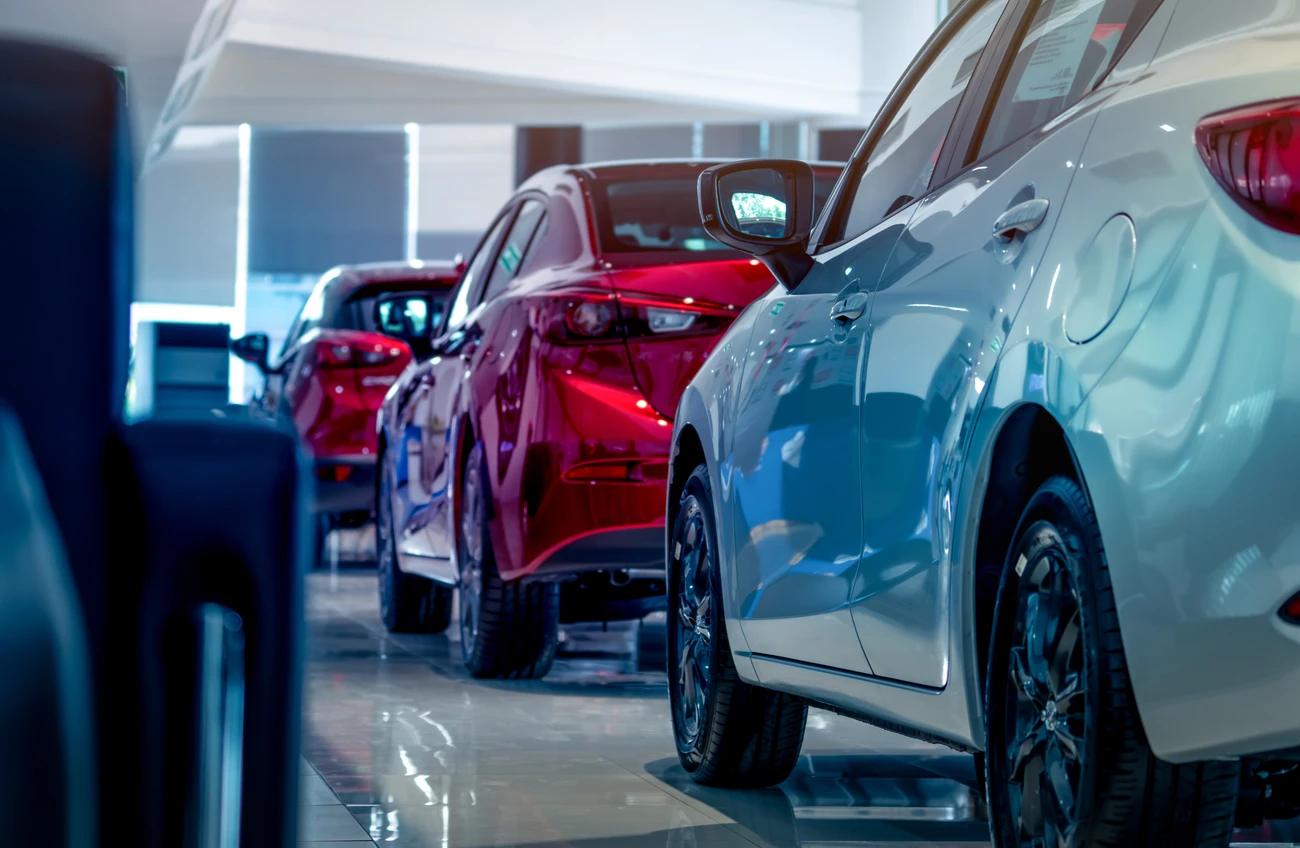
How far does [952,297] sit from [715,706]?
1577 mm

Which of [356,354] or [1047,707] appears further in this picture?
[356,354]

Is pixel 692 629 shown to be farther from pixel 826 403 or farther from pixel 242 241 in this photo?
pixel 242 241

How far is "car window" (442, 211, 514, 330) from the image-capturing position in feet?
22.9

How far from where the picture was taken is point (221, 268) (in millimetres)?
27859

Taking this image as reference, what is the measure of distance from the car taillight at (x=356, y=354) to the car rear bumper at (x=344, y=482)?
0.50m

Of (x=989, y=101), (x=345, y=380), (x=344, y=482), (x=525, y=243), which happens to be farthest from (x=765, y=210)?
(x=344, y=482)

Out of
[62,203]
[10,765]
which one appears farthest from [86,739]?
[62,203]

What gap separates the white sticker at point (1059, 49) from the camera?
2773 mm

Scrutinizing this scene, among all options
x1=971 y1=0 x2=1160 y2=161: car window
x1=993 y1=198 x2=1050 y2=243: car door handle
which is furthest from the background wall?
x1=993 y1=198 x2=1050 y2=243: car door handle

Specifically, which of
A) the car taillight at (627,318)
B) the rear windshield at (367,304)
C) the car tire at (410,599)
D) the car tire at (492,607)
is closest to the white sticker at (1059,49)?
the car taillight at (627,318)

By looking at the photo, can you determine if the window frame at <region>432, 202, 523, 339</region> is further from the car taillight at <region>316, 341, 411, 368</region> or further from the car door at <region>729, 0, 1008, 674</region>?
the car door at <region>729, 0, 1008, 674</region>

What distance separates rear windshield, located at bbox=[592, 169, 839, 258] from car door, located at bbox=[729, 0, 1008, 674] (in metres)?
2.00

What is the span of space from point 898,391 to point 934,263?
0.68 ft

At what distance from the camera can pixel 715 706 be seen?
405cm
